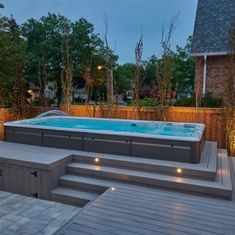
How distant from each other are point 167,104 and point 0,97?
5234mm

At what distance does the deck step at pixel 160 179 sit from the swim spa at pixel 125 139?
47cm

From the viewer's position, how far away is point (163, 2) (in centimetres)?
3281

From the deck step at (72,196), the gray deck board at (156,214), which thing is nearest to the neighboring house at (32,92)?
the deck step at (72,196)

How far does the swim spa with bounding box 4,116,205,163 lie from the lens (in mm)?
4309

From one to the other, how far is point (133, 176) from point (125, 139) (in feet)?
2.89

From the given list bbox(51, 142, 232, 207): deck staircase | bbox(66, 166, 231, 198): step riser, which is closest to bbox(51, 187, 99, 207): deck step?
bbox(51, 142, 232, 207): deck staircase

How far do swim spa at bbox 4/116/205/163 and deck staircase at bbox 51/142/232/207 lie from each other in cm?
18

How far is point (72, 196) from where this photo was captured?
12.7 ft

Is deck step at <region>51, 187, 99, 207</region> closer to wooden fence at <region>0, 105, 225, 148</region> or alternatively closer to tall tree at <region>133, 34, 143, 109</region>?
wooden fence at <region>0, 105, 225, 148</region>

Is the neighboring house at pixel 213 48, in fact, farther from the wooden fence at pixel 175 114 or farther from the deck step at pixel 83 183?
the deck step at pixel 83 183

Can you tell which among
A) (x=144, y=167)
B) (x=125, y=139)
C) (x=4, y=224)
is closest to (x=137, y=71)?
(x=125, y=139)

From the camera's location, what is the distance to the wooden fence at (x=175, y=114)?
6508 millimetres

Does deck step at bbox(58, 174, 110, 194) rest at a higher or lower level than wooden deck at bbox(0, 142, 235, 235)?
lower

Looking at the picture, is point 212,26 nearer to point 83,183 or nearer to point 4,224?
point 83,183
